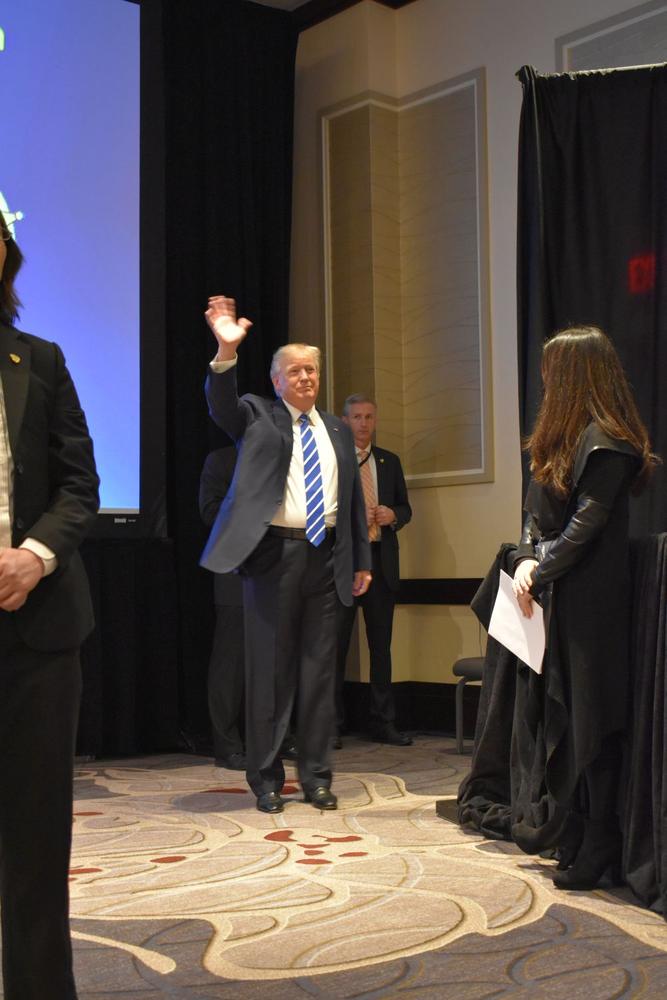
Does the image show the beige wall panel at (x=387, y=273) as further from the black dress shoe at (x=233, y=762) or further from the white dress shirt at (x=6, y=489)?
the white dress shirt at (x=6, y=489)

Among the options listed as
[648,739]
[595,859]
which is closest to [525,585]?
[648,739]

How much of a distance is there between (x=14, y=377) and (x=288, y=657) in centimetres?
252

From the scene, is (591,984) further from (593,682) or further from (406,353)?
(406,353)

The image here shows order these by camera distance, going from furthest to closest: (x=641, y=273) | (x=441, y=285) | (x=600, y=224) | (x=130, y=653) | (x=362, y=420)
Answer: (x=441, y=285) → (x=362, y=420) → (x=130, y=653) → (x=600, y=224) → (x=641, y=273)

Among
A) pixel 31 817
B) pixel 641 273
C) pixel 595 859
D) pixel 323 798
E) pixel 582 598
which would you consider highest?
pixel 641 273

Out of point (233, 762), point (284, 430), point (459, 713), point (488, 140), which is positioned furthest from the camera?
point (488, 140)

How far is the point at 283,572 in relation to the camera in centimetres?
420

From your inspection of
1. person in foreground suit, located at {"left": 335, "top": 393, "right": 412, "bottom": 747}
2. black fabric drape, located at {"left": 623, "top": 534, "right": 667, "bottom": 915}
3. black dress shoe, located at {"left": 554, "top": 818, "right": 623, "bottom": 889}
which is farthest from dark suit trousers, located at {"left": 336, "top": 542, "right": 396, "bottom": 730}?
black fabric drape, located at {"left": 623, "top": 534, "right": 667, "bottom": 915}

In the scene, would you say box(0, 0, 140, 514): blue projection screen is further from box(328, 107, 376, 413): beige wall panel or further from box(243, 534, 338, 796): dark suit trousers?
box(243, 534, 338, 796): dark suit trousers

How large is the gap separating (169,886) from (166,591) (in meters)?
2.79

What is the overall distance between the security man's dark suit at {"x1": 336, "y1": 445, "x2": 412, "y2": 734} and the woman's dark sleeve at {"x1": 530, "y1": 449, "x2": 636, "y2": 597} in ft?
9.58

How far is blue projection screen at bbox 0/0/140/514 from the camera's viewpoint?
539cm

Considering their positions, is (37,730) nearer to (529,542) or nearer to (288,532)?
(529,542)

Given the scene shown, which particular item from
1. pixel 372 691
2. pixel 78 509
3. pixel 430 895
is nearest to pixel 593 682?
pixel 430 895
